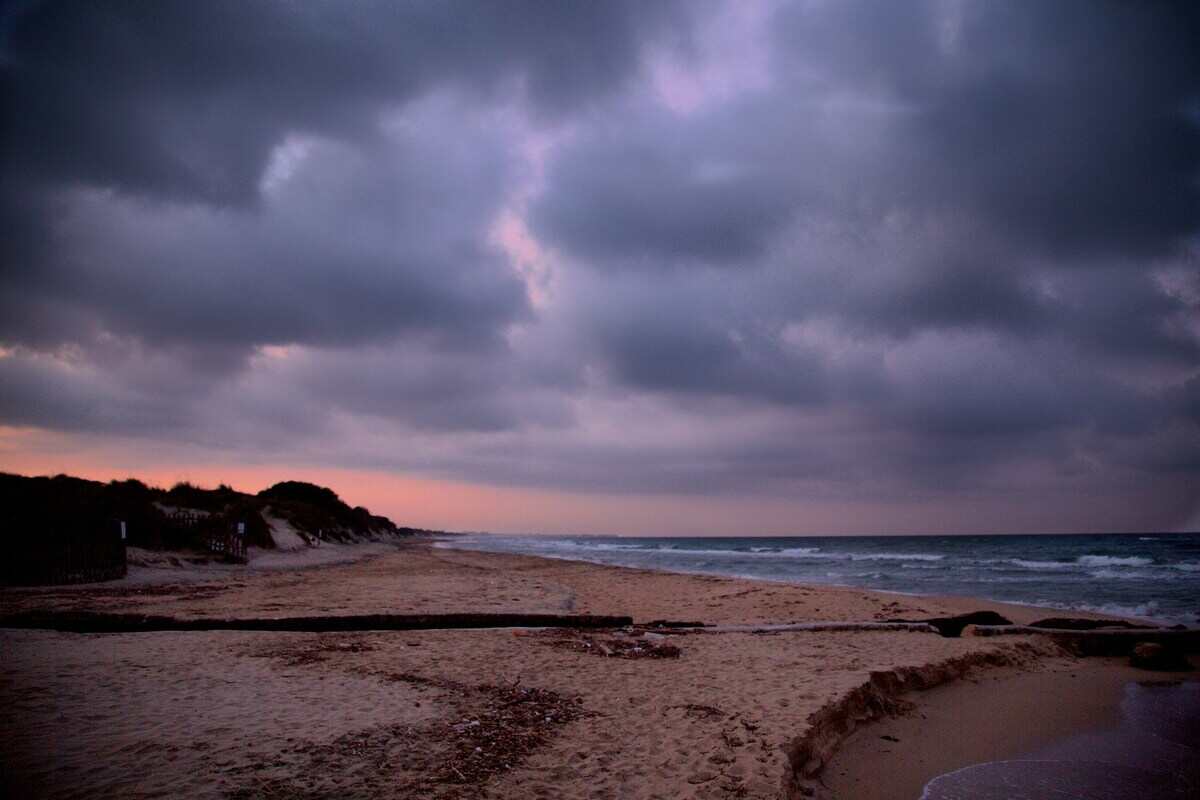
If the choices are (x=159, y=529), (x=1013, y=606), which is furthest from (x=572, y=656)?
(x=159, y=529)

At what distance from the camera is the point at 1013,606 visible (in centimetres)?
1814

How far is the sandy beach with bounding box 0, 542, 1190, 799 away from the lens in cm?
456

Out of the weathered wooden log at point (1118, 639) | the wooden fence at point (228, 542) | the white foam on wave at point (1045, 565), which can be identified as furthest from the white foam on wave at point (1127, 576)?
the wooden fence at point (228, 542)

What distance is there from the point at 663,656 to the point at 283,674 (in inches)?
208

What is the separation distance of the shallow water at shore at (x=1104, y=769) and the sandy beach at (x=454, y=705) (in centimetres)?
65

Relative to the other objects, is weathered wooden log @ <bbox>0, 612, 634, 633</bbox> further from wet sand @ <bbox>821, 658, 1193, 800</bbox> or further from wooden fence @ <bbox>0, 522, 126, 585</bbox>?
wooden fence @ <bbox>0, 522, 126, 585</bbox>

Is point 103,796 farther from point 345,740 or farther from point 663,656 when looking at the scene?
point 663,656

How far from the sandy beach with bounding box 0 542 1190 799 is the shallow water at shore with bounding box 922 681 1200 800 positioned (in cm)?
65

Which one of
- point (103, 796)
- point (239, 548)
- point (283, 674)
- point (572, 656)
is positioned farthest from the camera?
point (239, 548)

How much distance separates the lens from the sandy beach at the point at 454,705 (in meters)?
4.56

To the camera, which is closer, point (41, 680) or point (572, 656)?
point (41, 680)

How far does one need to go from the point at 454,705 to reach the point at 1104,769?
6.75 metres

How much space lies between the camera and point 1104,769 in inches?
239

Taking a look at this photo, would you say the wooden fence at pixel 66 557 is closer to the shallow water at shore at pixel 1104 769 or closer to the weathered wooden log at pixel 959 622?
the shallow water at shore at pixel 1104 769
